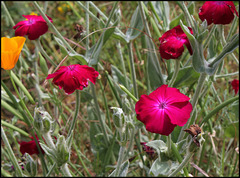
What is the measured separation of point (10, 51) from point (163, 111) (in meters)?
0.44

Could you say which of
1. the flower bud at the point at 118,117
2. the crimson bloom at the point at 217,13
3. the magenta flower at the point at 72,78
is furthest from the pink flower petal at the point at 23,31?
the crimson bloom at the point at 217,13

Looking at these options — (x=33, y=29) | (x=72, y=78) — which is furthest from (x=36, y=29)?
(x=72, y=78)

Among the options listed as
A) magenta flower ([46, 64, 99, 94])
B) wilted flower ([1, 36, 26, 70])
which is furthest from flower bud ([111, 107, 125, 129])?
wilted flower ([1, 36, 26, 70])

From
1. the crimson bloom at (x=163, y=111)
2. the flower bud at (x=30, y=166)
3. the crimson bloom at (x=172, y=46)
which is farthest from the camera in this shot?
the flower bud at (x=30, y=166)

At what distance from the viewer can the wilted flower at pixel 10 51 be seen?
736 millimetres


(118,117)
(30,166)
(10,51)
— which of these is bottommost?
(30,166)

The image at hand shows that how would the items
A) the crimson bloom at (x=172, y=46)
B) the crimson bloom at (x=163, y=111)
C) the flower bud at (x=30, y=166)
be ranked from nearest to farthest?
the crimson bloom at (x=163, y=111), the crimson bloom at (x=172, y=46), the flower bud at (x=30, y=166)

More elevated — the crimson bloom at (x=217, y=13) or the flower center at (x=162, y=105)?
the crimson bloom at (x=217, y=13)

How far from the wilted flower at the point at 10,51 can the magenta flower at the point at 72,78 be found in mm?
157

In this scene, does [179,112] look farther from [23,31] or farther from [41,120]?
[23,31]

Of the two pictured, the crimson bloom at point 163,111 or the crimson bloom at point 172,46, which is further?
the crimson bloom at point 172,46

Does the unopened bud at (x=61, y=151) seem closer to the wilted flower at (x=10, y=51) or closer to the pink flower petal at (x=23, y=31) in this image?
the wilted flower at (x=10, y=51)

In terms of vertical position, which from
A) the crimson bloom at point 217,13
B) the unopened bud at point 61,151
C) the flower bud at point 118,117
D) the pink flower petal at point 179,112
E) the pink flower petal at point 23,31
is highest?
the crimson bloom at point 217,13

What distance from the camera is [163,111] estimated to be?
1.78 ft
